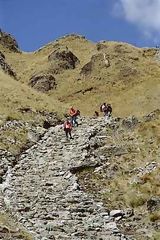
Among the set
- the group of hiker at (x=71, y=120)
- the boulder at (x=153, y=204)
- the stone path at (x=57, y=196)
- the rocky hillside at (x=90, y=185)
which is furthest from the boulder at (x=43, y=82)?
the boulder at (x=153, y=204)

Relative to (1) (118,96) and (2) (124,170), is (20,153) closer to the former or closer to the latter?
(2) (124,170)

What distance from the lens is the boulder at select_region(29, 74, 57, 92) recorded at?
107312 mm

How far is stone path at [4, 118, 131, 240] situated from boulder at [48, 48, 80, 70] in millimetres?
74412

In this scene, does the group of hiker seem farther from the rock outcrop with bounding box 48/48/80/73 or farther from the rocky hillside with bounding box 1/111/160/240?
the rock outcrop with bounding box 48/48/80/73

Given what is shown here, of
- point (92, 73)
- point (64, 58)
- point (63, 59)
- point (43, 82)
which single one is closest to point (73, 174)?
point (43, 82)

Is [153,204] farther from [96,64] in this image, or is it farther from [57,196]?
[96,64]

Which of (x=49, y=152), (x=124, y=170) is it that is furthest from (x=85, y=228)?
(x=49, y=152)

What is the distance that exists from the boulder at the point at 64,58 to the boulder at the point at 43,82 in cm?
610

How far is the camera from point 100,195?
28.5 metres

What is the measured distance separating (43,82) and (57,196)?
3204 inches

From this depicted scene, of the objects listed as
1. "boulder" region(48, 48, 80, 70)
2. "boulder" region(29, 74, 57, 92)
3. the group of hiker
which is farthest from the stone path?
"boulder" region(48, 48, 80, 70)

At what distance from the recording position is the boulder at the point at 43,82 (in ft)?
352

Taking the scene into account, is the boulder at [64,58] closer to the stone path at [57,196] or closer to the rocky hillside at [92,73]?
the rocky hillside at [92,73]

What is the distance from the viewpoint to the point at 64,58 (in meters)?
118
